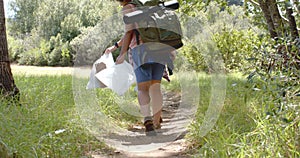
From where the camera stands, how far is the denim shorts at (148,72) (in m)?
3.62

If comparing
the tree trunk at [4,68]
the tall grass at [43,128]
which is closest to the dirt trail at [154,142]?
the tall grass at [43,128]

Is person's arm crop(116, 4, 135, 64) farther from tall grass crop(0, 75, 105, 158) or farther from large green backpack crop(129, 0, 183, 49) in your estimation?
tall grass crop(0, 75, 105, 158)

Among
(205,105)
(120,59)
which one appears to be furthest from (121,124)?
(205,105)

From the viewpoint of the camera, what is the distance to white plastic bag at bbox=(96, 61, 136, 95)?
12.7 feet

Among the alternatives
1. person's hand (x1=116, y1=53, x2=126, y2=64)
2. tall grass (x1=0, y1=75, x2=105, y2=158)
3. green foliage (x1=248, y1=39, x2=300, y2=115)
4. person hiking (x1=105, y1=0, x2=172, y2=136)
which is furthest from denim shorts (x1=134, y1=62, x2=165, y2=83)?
green foliage (x1=248, y1=39, x2=300, y2=115)

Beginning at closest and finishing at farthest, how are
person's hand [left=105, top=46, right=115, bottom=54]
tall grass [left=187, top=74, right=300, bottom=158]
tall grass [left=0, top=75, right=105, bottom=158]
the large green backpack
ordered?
tall grass [left=187, top=74, right=300, bottom=158] → tall grass [left=0, top=75, right=105, bottom=158] → the large green backpack → person's hand [left=105, top=46, right=115, bottom=54]

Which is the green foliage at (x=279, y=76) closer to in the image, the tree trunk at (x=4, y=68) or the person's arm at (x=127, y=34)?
the person's arm at (x=127, y=34)

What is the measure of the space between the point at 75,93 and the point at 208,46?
4.71 feet

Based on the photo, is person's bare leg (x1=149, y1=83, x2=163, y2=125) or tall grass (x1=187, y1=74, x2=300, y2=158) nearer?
tall grass (x1=187, y1=74, x2=300, y2=158)

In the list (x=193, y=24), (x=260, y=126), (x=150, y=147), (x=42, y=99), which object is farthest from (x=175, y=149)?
(x=42, y=99)

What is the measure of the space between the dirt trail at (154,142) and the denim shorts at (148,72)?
53 centimetres

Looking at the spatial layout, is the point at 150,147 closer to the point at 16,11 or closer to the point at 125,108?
the point at 125,108

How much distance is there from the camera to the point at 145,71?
3.64m

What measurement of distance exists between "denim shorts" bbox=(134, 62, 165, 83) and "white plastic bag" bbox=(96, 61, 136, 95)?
33 centimetres
